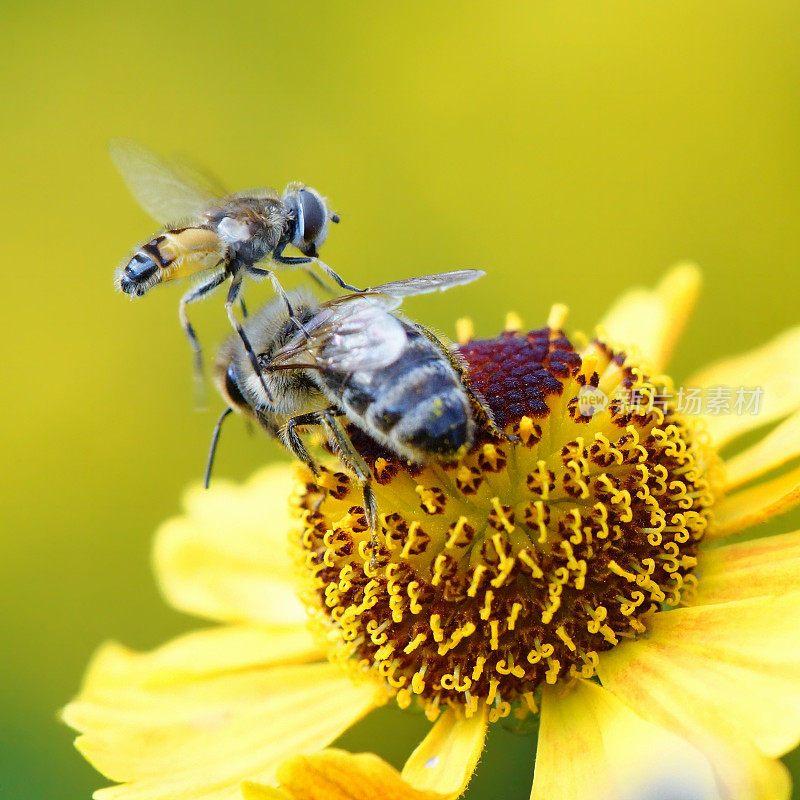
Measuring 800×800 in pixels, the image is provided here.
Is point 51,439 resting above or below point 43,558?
above

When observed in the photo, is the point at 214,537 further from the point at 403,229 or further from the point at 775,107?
the point at 775,107

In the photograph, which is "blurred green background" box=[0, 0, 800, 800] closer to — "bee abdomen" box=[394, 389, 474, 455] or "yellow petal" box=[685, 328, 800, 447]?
"yellow petal" box=[685, 328, 800, 447]

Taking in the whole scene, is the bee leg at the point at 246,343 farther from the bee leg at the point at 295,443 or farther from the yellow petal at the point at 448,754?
the yellow petal at the point at 448,754

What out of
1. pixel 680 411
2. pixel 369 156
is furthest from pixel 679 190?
pixel 680 411

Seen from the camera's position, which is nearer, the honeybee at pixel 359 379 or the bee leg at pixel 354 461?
the honeybee at pixel 359 379

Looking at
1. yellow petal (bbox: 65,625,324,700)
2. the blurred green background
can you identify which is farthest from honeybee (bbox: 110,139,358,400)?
the blurred green background

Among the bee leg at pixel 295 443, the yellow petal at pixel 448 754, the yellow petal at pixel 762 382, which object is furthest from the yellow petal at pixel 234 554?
the yellow petal at pixel 762 382
